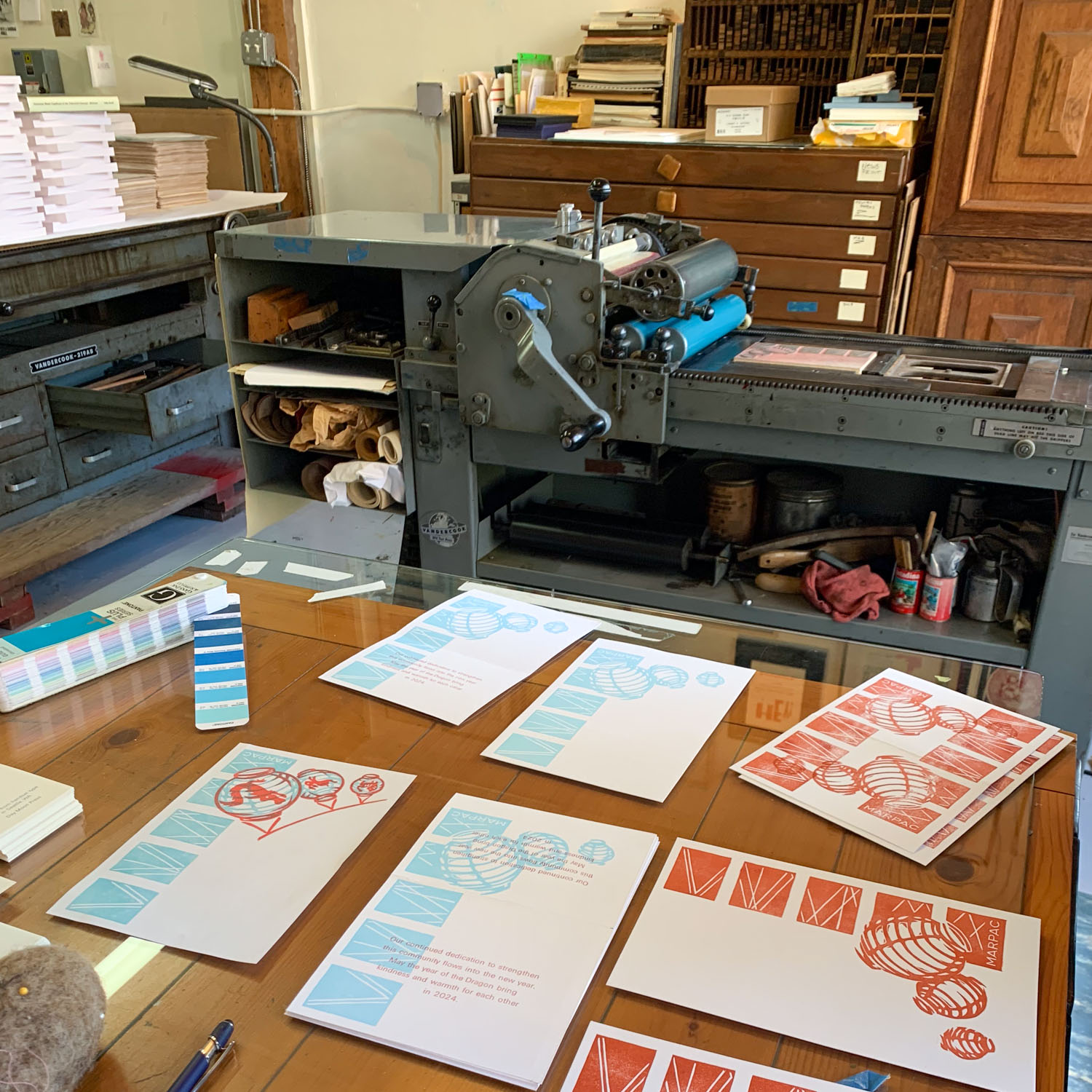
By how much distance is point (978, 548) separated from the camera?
224 centimetres

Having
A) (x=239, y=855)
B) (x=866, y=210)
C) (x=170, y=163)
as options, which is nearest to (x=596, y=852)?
(x=239, y=855)

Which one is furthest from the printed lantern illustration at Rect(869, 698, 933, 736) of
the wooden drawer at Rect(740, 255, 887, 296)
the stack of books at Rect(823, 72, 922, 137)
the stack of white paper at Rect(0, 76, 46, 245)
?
the stack of white paper at Rect(0, 76, 46, 245)

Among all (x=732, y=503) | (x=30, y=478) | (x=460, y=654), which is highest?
(x=460, y=654)

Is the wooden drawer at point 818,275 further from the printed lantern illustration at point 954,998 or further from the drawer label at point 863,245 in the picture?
the printed lantern illustration at point 954,998

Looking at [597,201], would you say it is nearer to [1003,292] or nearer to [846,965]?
[846,965]

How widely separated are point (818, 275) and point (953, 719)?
218 centimetres

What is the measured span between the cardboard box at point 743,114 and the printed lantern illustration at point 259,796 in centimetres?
268

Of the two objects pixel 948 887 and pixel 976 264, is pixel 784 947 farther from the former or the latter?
pixel 976 264

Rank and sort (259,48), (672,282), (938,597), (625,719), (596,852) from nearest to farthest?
(596,852)
(625,719)
(672,282)
(938,597)
(259,48)

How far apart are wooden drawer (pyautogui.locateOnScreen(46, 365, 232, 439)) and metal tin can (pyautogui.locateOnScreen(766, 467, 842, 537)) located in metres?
1.72

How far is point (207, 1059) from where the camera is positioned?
2.37ft

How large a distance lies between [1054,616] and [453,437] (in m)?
1.32

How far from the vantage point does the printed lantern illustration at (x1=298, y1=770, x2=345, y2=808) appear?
3.32 ft

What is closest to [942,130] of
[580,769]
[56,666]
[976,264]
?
[976,264]
